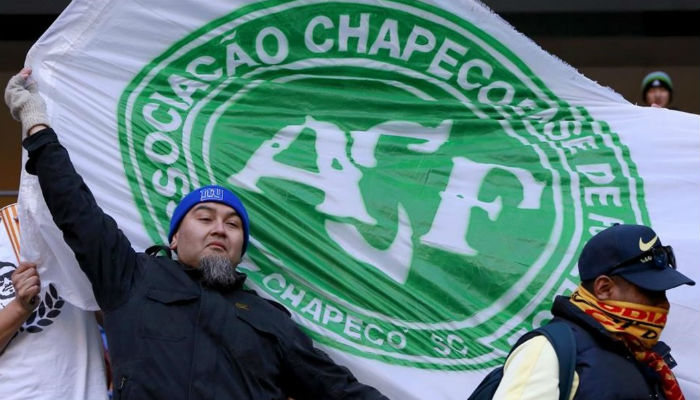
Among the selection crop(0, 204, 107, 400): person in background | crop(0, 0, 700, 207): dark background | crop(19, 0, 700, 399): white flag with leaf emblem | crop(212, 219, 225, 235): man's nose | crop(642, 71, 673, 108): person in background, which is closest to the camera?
crop(0, 204, 107, 400): person in background

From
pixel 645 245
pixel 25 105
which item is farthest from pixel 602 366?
pixel 25 105

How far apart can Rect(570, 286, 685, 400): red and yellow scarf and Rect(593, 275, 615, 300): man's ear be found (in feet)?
0.06

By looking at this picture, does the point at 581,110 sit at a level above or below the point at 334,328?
above

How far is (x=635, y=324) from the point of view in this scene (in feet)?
9.91

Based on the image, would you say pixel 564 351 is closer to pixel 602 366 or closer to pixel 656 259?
pixel 602 366

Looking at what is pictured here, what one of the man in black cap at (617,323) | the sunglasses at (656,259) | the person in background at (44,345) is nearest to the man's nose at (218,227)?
the person in background at (44,345)

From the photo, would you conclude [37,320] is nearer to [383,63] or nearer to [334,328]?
[334,328]

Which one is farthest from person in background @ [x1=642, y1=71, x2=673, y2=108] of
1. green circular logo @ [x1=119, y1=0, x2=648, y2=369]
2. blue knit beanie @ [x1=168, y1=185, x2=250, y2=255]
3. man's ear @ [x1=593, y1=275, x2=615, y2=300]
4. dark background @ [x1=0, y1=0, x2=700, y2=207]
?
man's ear @ [x1=593, y1=275, x2=615, y2=300]

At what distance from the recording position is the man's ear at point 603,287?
121 inches

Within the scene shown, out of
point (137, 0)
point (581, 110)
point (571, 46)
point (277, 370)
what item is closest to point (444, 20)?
point (581, 110)

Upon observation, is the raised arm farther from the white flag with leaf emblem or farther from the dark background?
the dark background

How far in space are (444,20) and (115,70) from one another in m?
1.04

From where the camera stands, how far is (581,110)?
4.10 meters

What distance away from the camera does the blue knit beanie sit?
3.72 metres
